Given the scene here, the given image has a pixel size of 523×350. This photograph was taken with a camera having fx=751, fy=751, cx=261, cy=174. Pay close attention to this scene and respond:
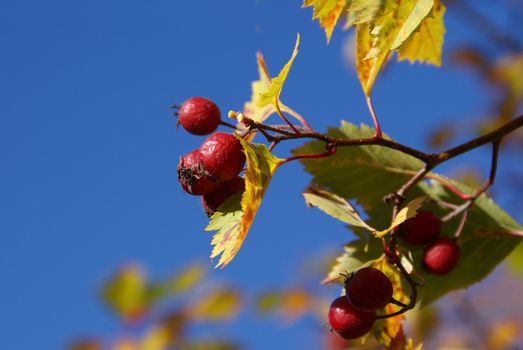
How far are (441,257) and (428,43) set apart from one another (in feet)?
2.16

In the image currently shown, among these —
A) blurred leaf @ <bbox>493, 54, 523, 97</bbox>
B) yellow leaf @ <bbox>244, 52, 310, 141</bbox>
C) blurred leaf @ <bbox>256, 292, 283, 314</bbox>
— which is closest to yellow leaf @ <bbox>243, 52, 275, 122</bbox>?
yellow leaf @ <bbox>244, 52, 310, 141</bbox>

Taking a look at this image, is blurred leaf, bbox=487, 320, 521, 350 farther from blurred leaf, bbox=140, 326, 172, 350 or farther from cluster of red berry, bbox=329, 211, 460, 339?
cluster of red berry, bbox=329, 211, 460, 339

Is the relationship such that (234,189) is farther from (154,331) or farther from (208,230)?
(154,331)

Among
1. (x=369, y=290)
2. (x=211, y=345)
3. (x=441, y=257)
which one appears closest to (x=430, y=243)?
(x=441, y=257)

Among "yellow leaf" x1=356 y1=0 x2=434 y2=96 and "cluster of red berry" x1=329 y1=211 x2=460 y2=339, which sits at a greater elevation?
"yellow leaf" x1=356 y1=0 x2=434 y2=96

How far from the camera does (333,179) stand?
82.7 inches

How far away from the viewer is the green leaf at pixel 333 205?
5.95ft

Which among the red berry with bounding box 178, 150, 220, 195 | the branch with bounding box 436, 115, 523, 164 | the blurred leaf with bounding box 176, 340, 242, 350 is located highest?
the blurred leaf with bounding box 176, 340, 242, 350

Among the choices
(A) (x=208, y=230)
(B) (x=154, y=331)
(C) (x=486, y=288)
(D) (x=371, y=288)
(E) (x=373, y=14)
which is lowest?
(D) (x=371, y=288)

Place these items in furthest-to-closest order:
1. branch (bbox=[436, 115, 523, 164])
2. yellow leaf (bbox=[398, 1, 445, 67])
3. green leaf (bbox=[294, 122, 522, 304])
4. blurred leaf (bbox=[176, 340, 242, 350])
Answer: blurred leaf (bbox=[176, 340, 242, 350])
yellow leaf (bbox=[398, 1, 445, 67])
green leaf (bbox=[294, 122, 522, 304])
branch (bbox=[436, 115, 523, 164])

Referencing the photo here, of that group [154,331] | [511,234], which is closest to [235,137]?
[511,234]

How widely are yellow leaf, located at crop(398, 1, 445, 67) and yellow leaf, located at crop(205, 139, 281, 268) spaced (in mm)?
781

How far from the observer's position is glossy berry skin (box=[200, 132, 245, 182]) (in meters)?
1.56

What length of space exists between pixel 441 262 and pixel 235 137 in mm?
714
